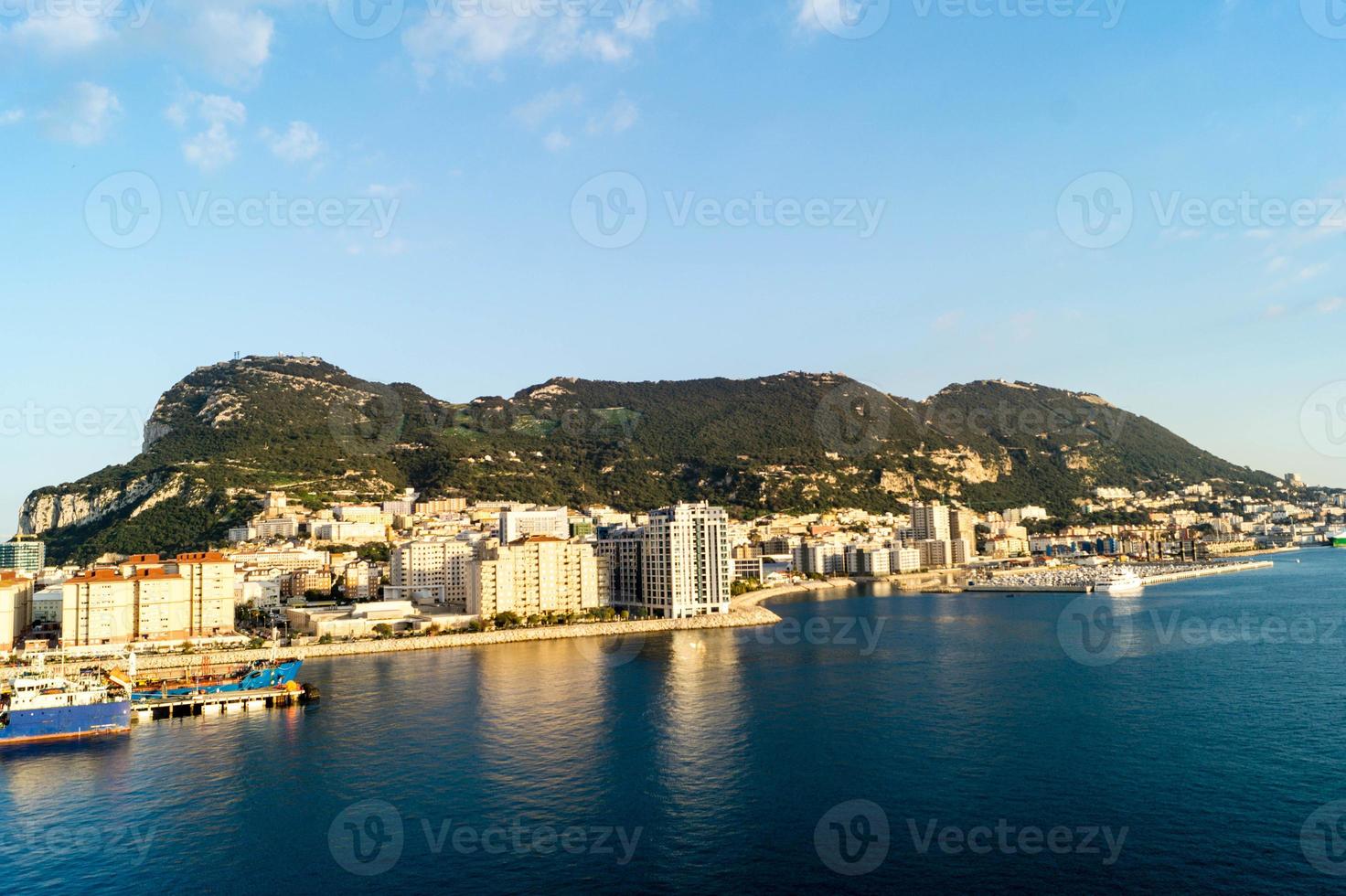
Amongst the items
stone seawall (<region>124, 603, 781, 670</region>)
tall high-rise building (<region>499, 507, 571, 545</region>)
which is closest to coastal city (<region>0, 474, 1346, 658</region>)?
tall high-rise building (<region>499, 507, 571, 545</region>)

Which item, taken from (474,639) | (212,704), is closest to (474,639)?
(474,639)

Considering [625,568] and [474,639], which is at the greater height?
[625,568]

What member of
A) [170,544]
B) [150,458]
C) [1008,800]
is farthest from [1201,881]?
[150,458]

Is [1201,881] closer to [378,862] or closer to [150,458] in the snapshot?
[378,862]

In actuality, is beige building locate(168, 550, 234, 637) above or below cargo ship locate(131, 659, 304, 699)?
above

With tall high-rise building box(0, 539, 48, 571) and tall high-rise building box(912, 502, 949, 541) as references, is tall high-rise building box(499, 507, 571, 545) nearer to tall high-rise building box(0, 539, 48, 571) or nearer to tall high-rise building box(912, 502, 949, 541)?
tall high-rise building box(0, 539, 48, 571)

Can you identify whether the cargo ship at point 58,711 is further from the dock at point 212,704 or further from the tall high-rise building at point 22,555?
the tall high-rise building at point 22,555

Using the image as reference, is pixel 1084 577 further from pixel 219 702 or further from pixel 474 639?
pixel 219 702
